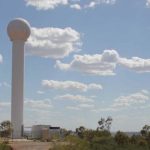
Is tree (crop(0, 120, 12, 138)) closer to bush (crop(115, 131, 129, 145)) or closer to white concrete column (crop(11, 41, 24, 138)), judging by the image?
white concrete column (crop(11, 41, 24, 138))

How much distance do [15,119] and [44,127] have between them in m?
11.3

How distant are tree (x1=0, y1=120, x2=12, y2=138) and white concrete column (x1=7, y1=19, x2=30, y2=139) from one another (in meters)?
3.37

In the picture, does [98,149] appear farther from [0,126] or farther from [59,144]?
[0,126]

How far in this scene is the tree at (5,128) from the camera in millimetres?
108956

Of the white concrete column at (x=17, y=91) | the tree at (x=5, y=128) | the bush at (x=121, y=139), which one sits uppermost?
the white concrete column at (x=17, y=91)

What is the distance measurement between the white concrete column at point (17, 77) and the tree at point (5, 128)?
337 centimetres

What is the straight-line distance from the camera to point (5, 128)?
110 m

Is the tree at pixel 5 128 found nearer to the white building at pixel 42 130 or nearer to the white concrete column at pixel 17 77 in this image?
the white concrete column at pixel 17 77

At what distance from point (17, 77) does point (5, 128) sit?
44.6 ft

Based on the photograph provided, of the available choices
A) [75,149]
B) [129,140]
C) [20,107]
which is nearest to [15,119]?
[20,107]

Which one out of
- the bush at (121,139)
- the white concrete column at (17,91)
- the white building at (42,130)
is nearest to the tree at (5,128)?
the white concrete column at (17,91)

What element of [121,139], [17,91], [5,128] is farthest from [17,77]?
[121,139]

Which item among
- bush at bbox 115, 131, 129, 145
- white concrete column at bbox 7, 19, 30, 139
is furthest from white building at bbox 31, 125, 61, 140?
bush at bbox 115, 131, 129, 145

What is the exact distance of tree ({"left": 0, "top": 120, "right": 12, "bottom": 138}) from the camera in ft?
357
